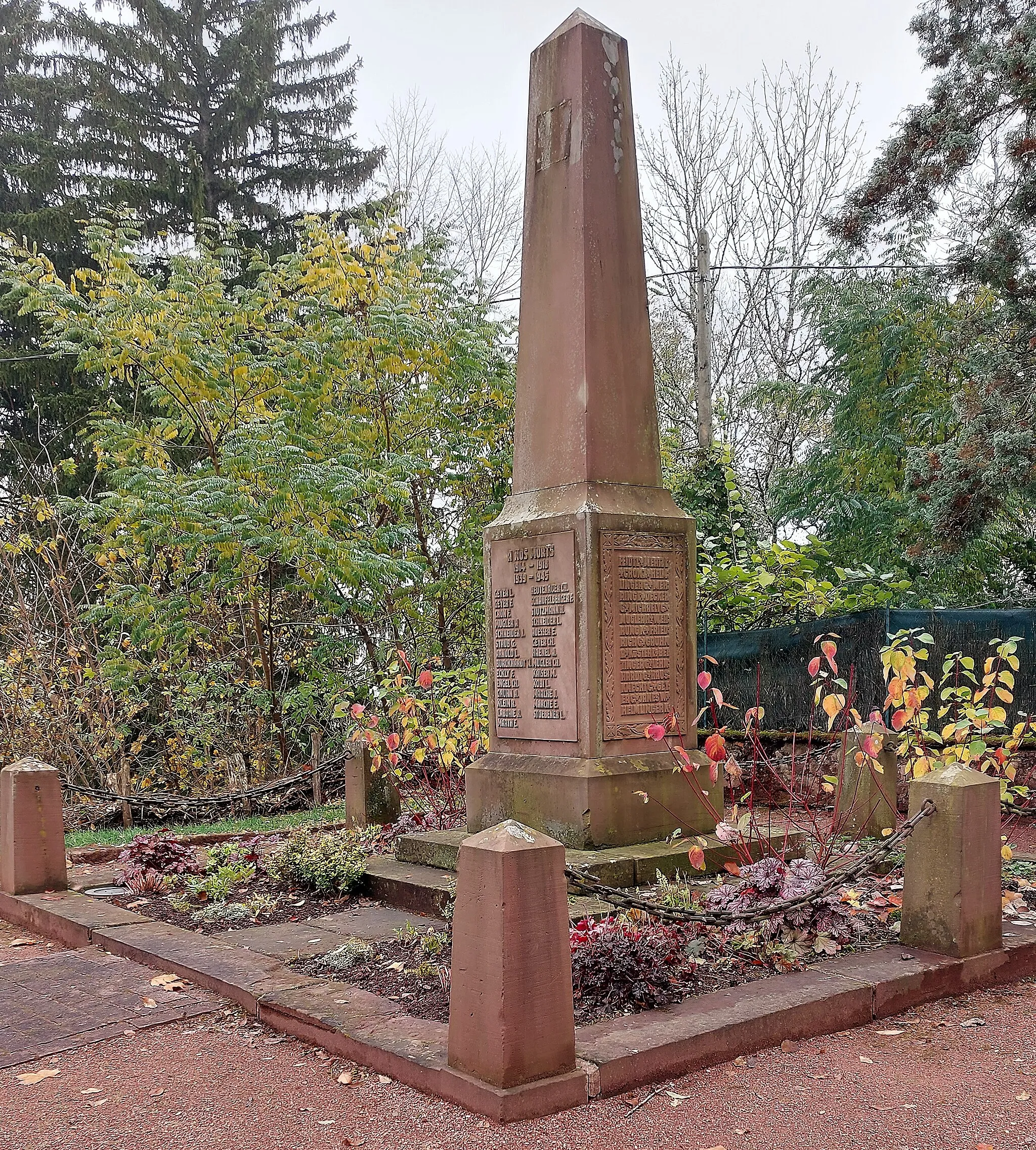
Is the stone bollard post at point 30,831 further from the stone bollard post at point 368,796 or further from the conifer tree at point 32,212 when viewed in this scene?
the conifer tree at point 32,212

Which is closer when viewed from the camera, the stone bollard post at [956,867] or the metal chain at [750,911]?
the metal chain at [750,911]

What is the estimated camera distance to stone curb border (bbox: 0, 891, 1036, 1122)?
3684 millimetres

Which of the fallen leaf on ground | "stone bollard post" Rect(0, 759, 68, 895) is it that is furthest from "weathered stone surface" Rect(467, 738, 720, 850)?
the fallen leaf on ground

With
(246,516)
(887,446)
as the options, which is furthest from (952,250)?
(246,516)

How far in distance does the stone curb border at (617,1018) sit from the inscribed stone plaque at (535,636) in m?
2.11

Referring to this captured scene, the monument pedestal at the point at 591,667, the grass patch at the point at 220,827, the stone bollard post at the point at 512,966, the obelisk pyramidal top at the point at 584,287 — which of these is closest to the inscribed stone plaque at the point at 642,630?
the monument pedestal at the point at 591,667

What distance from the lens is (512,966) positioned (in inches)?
138

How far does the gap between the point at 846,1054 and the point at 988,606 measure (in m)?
10.8

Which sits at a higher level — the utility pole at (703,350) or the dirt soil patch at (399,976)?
the utility pole at (703,350)

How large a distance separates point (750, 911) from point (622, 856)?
1214 mm

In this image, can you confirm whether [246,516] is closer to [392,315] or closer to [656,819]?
[392,315]

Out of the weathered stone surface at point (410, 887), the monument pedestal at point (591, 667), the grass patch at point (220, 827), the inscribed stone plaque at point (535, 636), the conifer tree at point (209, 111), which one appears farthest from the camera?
the conifer tree at point (209, 111)

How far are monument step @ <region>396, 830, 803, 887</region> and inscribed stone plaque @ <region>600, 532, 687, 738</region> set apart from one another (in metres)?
0.67

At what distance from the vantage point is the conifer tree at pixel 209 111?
21516 mm
